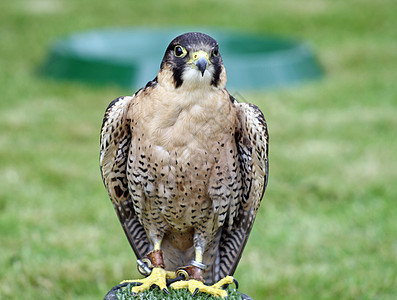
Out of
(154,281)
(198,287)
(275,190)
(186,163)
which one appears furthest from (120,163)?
(275,190)

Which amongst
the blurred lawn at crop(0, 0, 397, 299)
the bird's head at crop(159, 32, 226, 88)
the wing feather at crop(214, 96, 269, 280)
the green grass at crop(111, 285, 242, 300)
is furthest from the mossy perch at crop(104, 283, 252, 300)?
the blurred lawn at crop(0, 0, 397, 299)

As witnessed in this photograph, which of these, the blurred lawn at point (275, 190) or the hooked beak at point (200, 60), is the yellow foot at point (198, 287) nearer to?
the hooked beak at point (200, 60)

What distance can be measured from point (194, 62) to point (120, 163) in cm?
72

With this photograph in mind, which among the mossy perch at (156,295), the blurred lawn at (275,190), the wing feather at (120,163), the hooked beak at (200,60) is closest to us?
the hooked beak at (200,60)

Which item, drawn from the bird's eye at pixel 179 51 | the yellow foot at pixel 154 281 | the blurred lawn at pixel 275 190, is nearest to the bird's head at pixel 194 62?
the bird's eye at pixel 179 51

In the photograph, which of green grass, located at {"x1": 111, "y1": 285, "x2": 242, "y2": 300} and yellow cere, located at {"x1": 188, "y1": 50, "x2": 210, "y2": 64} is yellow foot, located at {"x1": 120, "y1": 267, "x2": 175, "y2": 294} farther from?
yellow cere, located at {"x1": 188, "y1": 50, "x2": 210, "y2": 64}

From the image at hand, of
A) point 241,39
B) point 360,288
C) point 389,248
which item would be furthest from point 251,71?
point 360,288

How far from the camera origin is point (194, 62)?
2746 mm

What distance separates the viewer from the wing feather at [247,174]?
10.2 ft

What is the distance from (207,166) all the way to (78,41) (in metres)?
9.14

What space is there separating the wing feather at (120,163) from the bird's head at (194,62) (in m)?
0.32

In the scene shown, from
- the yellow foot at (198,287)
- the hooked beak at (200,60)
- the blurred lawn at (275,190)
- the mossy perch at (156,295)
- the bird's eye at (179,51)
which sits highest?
the blurred lawn at (275,190)

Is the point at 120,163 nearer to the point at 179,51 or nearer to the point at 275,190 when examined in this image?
the point at 179,51

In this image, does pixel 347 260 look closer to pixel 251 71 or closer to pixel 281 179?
pixel 281 179
